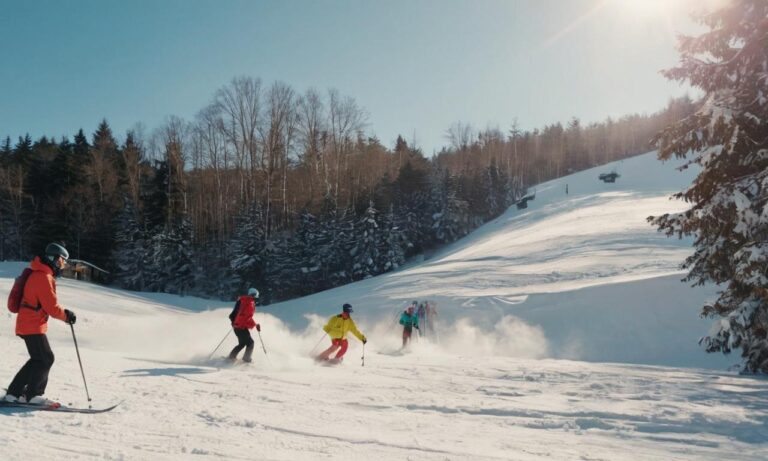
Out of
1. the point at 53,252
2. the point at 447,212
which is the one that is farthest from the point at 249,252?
the point at 53,252

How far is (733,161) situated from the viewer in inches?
366

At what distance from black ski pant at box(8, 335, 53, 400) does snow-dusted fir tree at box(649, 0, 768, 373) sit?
10.7m

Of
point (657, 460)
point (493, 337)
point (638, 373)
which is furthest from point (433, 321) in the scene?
point (657, 460)

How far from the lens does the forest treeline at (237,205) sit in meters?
44.8

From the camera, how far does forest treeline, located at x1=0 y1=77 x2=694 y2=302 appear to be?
44844 millimetres

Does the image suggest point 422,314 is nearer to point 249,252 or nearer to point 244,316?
point 244,316

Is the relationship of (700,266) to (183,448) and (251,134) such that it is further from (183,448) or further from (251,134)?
(251,134)

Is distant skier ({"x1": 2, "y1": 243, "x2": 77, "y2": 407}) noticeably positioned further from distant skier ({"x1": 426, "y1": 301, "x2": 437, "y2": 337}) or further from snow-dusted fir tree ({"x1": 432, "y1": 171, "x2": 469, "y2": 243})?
snow-dusted fir tree ({"x1": 432, "y1": 171, "x2": 469, "y2": 243})

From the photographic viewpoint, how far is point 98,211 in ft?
154

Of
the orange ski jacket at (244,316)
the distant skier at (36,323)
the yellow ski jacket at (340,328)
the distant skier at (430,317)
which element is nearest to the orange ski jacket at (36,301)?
the distant skier at (36,323)

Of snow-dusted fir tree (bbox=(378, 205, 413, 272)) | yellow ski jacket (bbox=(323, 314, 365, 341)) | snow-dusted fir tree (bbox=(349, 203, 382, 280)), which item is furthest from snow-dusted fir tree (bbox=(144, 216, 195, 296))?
yellow ski jacket (bbox=(323, 314, 365, 341))

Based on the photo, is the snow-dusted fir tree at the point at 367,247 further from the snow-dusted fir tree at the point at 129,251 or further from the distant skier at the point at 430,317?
the distant skier at the point at 430,317

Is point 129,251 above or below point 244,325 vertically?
above

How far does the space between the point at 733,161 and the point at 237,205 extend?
5170 cm
